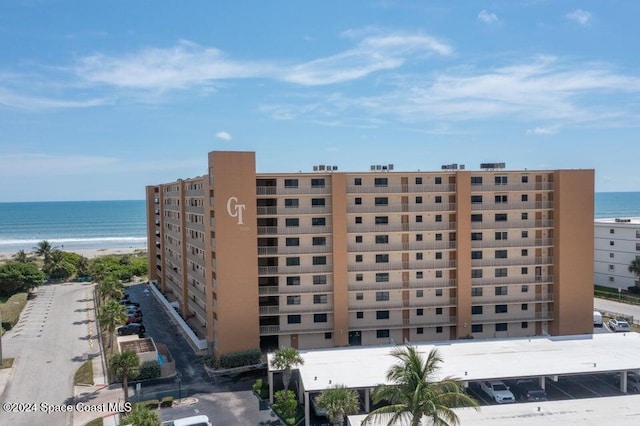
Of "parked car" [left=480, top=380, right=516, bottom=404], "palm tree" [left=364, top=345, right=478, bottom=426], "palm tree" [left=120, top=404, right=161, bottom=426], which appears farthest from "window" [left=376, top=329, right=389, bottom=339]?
"palm tree" [left=364, top=345, right=478, bottom=426]

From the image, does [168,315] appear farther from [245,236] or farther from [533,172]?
[533,172]

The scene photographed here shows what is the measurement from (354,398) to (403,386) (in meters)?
9.69

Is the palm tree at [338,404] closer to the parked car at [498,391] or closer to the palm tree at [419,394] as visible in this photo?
the palm tree at [419,394]

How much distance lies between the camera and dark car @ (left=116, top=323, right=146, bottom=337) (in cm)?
5541

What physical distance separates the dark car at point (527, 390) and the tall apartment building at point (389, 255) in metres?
10.6

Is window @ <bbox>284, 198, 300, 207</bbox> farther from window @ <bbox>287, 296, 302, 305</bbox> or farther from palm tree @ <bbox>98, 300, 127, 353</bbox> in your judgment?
palm tree @ <bbox>98, 300, 127, 353</bbox>

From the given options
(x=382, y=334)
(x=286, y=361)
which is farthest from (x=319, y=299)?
(x=286, y=361)

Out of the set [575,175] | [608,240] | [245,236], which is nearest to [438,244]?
[575,175]

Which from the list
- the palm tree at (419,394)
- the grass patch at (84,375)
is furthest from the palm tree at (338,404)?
the grass patch at (84,375)

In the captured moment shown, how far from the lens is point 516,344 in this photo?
42.7 m

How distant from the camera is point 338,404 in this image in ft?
97.5

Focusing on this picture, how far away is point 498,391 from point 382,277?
51.9 feet

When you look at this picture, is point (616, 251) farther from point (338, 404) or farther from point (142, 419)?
point (142, 419)

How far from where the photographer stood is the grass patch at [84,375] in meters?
41.2
